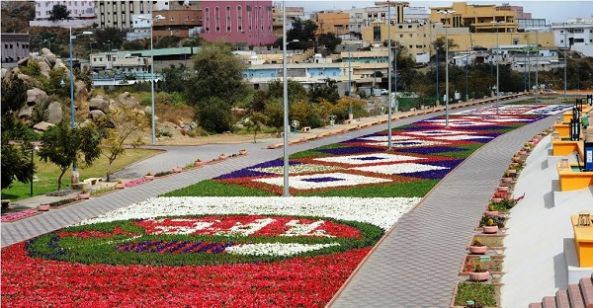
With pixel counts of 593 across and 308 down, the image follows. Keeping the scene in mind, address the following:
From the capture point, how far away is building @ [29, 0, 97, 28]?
159 metres

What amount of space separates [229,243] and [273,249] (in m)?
1.38

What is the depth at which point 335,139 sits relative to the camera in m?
56.0

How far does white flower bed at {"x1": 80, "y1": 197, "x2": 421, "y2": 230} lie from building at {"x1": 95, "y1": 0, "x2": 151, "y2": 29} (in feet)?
403

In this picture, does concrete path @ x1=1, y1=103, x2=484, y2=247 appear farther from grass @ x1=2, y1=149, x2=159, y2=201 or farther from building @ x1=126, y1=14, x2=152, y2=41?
building @ x1=126, y1=14, x2=152, y2=41

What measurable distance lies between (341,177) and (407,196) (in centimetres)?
577

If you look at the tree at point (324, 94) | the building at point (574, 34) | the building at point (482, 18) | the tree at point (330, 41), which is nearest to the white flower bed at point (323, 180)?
the tree at point (324, 94)

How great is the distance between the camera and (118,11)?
518 ft

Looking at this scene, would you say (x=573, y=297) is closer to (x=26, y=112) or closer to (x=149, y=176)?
(x=149, y=176)

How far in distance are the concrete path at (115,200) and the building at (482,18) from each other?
100839mm

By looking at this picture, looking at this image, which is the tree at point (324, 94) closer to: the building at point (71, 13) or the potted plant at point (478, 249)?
the potted plant at point (478, 249)

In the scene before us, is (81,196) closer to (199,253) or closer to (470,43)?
(199,253)

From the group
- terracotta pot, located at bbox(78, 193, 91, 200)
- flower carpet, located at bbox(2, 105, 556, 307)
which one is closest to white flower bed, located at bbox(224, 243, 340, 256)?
flower carpet, located at bbox(2, 105, 556, 307)

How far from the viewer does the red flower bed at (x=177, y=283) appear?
18953 millimetres

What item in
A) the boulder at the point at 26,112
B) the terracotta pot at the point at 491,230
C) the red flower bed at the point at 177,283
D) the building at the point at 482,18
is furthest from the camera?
the building at the point at 482,18
